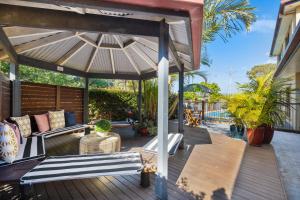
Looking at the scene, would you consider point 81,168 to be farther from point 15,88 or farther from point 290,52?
point 290,52

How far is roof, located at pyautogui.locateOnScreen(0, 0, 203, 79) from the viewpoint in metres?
2.10

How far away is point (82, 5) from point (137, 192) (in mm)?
2633

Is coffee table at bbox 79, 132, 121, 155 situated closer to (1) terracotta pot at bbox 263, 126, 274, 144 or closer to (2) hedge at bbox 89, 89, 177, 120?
(1) terracotta pot at bbox 263, 126, 274, 144

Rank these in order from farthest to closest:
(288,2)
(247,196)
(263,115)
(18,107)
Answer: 1. (288,2)
2. (263,115)
3. (18,107)
4. (247,196)

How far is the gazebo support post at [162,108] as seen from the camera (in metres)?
2.69

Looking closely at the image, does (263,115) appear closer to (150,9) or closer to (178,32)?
(178,32)

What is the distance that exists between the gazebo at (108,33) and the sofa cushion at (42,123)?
54cm

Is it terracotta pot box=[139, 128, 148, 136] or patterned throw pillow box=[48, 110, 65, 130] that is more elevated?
patterned throw pillow box=[48, 110, 65, 130]

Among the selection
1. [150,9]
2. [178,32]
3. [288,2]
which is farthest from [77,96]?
[288,2]

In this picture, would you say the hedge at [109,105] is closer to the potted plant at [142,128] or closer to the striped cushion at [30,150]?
the potted plant at [142,128]

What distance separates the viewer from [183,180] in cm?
335

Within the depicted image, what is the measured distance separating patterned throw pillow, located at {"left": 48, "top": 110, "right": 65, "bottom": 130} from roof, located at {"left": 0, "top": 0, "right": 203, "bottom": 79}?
1.69 metres

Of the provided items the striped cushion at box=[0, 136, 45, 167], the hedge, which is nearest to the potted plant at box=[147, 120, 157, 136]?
the hedge

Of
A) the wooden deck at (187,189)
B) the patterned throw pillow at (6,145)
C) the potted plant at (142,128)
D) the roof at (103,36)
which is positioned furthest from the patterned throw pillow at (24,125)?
the potted plant at (142,128)
